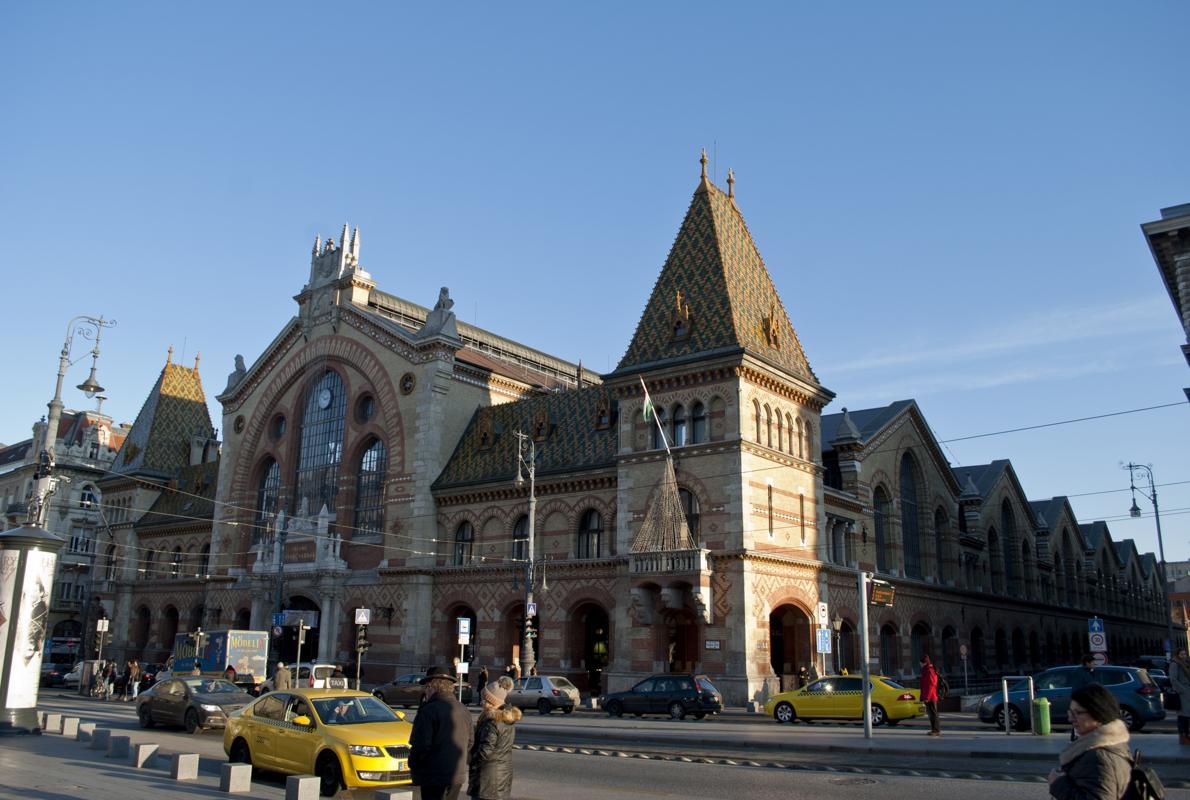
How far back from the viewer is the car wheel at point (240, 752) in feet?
53.8

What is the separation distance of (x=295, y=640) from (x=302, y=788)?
4072 centimetres

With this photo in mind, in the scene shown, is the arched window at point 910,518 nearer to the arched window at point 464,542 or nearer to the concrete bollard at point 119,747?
the arched window at point 464,542

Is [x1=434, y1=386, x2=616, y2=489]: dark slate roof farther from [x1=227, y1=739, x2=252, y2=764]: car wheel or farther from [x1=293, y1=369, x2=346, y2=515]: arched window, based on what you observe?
[x1=227, y1=739, x2=252, y2=764]: car wheel

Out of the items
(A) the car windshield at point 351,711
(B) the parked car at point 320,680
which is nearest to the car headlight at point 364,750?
(A) the car windshield at point 351,711

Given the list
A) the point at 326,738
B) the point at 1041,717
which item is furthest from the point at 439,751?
the point at 1041,717

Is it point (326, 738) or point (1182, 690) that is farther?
point (1182, 690)

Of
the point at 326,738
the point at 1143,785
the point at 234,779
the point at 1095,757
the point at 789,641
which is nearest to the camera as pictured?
the point at 1143,785

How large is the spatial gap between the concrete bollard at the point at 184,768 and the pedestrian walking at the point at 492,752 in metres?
7.22

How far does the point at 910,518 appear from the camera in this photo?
4934 cm

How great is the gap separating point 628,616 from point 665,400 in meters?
8.42

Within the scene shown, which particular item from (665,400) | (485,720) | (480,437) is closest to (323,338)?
(480,437)

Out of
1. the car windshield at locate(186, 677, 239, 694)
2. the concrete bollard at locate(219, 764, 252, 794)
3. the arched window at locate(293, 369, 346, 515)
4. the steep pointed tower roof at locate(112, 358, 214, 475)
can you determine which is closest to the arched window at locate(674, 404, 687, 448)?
the car windshield at locate(186, 677, 239, 694)

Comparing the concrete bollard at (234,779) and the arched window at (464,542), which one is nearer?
the concrete bollard at (234,779)

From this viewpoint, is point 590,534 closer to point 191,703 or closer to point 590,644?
point 590,644
